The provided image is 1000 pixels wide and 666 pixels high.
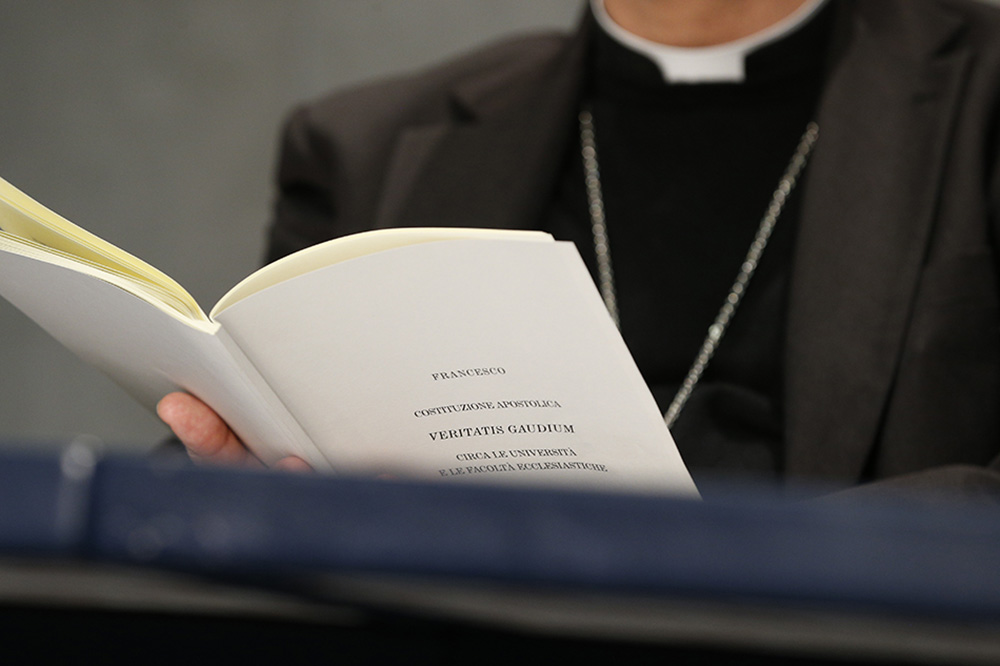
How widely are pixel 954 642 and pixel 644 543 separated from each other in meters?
0.10

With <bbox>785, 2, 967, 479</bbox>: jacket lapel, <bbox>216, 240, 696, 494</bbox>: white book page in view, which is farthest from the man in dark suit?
<bbox>216, 240, 696, 494</bbox>: white book page

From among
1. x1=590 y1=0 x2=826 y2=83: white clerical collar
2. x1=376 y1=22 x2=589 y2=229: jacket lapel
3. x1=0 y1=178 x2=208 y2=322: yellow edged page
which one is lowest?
x1=376 y1=22 x2=589 y2=229: jacket lapel

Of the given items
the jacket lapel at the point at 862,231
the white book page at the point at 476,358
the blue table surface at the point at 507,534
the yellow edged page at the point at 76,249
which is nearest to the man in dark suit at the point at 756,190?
the jacket lapel at the point at 862,231

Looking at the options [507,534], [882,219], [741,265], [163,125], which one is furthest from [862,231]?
[163,125]

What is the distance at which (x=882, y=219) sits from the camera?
1.10m

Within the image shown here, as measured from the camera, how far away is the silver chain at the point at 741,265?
1.19 metres

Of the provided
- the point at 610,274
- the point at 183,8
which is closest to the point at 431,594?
the point at 610,274

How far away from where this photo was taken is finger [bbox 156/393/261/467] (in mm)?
676

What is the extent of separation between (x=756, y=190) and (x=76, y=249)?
3.01 feet

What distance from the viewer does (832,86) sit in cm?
121

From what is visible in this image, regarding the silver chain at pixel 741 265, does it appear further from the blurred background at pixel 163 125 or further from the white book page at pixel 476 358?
the blurred background at pixel 163 125

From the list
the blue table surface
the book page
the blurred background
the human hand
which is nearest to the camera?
the blue table surface

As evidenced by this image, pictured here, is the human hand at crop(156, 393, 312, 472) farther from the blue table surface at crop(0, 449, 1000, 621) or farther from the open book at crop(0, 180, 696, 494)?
the blue table surface at crop(0, 449, 1000, 621)

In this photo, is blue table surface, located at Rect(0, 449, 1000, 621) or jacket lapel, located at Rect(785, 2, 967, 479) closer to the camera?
blue table surface, located at Rect(0, 449, 1000, 621)
